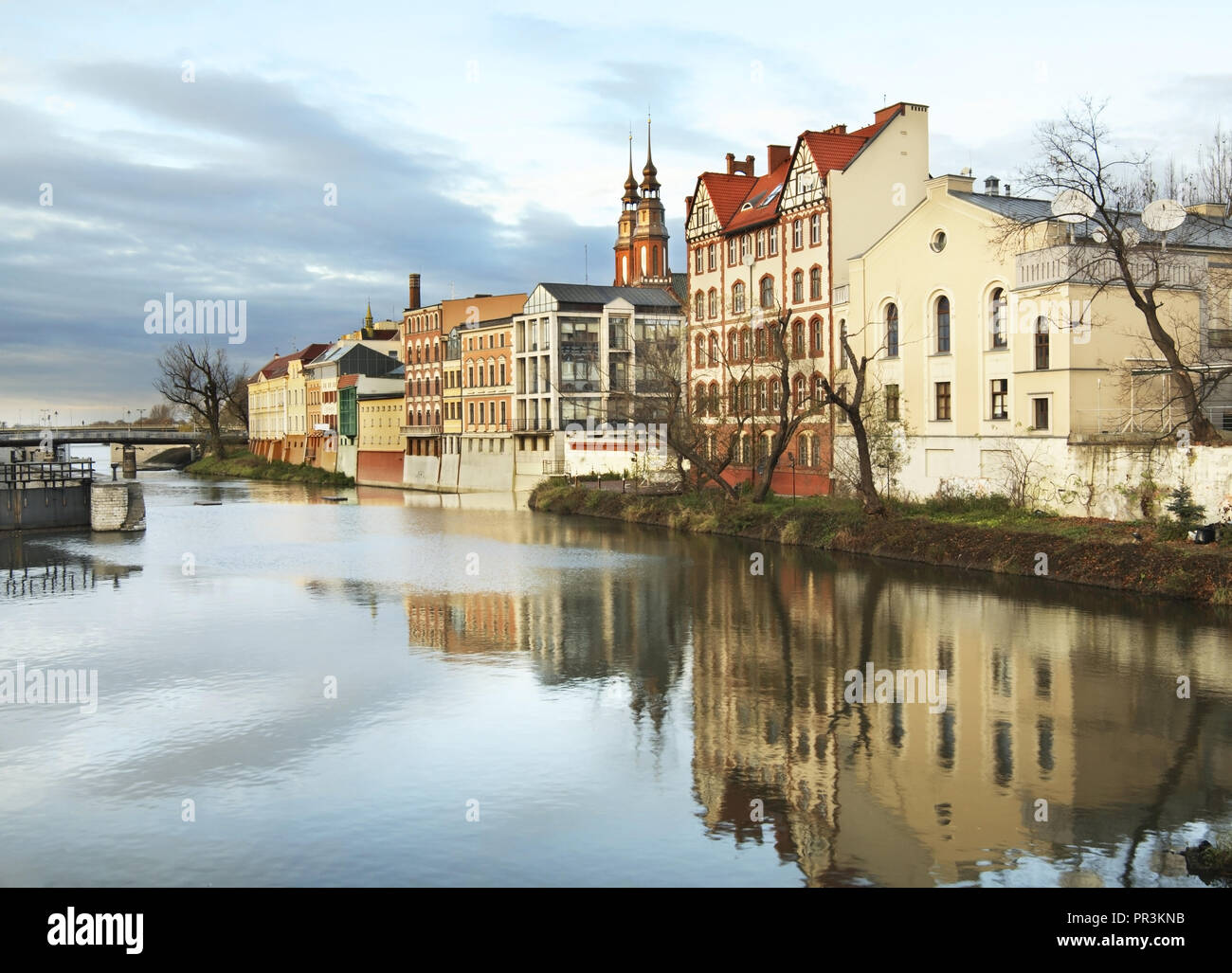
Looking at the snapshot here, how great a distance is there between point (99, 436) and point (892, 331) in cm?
8955

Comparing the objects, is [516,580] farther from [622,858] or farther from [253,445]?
[253,445]

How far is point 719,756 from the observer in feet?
49.4

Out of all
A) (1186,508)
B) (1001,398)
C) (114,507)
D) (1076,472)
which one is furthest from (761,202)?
(114,507)

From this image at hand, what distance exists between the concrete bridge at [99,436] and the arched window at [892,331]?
252 feet

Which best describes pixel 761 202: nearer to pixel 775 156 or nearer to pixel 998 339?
pixel 775 156

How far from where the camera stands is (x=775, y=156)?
200 feet

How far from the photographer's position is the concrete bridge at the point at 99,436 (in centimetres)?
9744

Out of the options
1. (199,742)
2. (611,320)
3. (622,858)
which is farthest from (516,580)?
(611,320)

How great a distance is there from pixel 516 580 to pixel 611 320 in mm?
40374

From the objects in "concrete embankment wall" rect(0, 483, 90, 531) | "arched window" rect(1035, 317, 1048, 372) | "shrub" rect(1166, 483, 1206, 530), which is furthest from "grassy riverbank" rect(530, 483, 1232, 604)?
"concrete embankment wall" rect(0, 483, 90, 531)

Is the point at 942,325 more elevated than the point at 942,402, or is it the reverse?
the point at 942,325

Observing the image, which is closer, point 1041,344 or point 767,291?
point 1041,344
